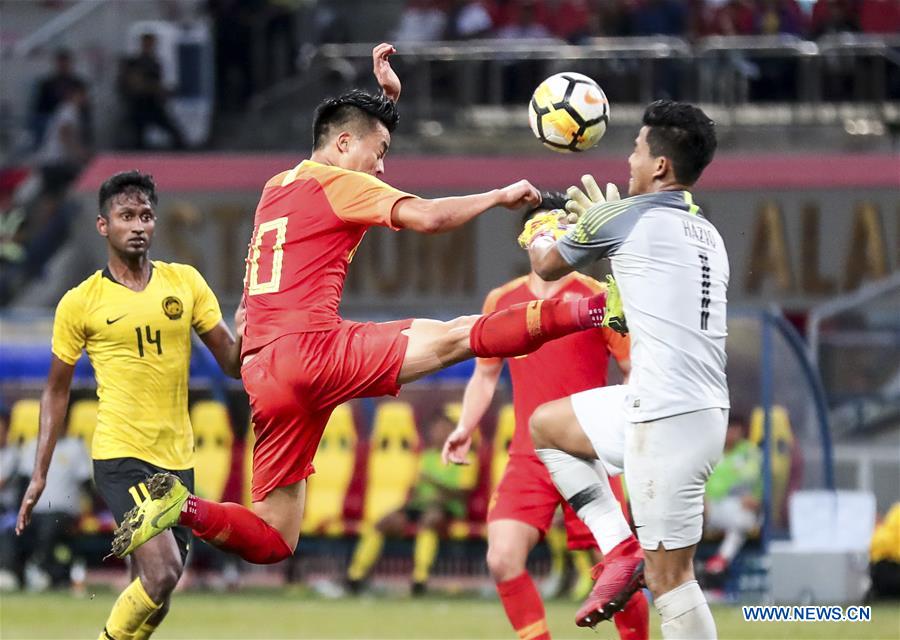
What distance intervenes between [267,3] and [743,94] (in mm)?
6014

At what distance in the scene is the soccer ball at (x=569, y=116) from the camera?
26.8 feet

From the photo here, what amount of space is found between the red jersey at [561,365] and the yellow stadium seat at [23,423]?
8.25m

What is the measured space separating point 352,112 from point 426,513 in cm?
812

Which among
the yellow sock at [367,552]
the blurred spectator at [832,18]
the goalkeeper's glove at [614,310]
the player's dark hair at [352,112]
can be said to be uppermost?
the blurred spectator at [832,18]

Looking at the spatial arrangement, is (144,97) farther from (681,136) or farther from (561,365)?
(681,136)

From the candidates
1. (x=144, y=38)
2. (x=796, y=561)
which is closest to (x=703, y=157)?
(x=796, y=561)

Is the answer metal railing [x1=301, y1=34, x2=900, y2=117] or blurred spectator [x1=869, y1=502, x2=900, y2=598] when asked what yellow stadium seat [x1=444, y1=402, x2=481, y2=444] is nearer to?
blurred spectator [x1=869, y1=502, x2=900, y2=598]

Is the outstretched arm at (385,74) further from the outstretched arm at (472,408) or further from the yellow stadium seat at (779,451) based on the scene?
the yellow stadium seat at (779,451)

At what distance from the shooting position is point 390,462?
16.1 m

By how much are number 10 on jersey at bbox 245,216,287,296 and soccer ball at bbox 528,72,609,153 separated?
1244 mm

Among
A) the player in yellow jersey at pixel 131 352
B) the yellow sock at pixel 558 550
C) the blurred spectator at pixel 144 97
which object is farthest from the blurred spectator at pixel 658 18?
the player in yellow jersey at pixel 131 352

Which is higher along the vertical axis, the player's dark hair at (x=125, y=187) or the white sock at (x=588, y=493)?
the player's dark hair at (x=125, y=187)

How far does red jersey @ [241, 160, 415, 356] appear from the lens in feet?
26.2

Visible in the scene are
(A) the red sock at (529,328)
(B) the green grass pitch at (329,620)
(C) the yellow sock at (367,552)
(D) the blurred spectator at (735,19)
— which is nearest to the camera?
(A) the red sock at (529,328)
